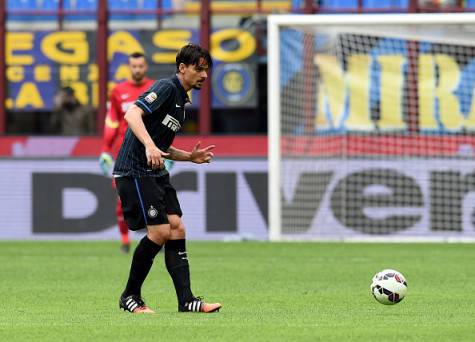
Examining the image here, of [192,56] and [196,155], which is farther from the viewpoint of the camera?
[196,155]

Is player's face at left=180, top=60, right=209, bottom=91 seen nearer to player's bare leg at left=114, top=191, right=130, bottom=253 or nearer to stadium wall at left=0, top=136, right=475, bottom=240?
player's bare leg at left=114, top=191, right=130, bottom=253

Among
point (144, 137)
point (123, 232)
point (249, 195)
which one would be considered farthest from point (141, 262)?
point (249, 195)

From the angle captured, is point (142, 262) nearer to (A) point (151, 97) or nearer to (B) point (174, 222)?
(B) point (174, 222)

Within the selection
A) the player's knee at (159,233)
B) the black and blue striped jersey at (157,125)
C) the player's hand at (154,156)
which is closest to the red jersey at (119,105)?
the black and blue striped jersey at (157,125)

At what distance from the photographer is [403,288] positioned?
862 centimetres

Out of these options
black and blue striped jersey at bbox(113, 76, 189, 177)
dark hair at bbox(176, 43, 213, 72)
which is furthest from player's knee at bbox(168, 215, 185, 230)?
dark hair at bbox(176, 43, 213, 72)

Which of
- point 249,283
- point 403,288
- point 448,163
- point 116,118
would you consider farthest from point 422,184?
point 403,288

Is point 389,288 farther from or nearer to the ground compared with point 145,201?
nearer to the ground

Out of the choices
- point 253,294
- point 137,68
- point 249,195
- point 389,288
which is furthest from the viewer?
point 249,195

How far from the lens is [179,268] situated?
27.3ft

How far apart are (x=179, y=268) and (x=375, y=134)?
389 inches

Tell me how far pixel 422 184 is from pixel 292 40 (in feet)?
8.48

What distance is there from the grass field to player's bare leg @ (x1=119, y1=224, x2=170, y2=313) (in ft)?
0.36

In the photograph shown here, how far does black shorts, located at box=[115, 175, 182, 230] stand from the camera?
8.27 meters
